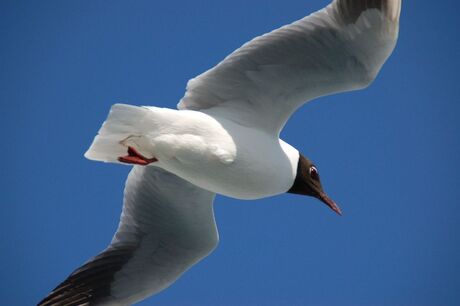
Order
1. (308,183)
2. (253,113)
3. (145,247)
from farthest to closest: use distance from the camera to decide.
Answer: (145,247), (308,183), (253,113)

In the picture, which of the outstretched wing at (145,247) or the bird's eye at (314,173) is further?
the outstretched wing at (145,247)

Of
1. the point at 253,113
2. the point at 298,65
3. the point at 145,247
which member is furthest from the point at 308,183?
the point at 145,247

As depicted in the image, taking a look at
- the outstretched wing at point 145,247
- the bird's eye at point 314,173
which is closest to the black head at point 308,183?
the bird's eye at point 314,173

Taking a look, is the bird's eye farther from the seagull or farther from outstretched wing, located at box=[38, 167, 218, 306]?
outstretched wing, located at box=[38, 167, 218, 306]

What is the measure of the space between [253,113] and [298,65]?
580 millimetres

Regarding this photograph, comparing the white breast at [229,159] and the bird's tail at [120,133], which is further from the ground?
the bird's tail at [120,133]

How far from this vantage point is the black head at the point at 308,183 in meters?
6.18

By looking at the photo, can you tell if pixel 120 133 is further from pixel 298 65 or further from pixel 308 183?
pixel 308 183

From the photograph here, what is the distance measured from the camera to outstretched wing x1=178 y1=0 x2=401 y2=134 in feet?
17.6

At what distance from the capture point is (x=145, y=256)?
21.8 feet

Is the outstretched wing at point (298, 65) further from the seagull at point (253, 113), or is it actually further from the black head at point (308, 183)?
the black head at point (308, 183)

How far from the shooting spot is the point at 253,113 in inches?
232

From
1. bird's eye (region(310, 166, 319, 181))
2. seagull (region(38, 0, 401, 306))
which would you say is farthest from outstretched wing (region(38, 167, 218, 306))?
bird's eye (region(310, 166, 319, 181))

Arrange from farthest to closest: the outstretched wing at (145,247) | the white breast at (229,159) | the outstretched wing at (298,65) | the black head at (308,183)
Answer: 1. the outstretched wing at (145,247)
2. the black head at (308,183)
3. the white breast at (229,159)
4. the outstretched wing at (298,65)
